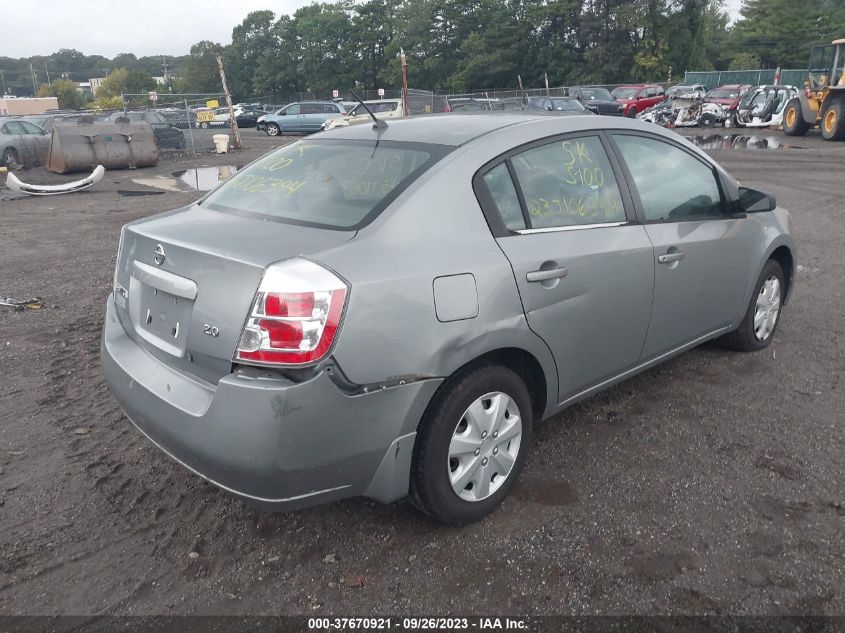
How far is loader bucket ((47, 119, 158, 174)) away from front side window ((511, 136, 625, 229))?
55.3 ft

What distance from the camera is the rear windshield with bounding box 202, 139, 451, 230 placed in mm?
2861

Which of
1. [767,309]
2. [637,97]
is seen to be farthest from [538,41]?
[767,309]

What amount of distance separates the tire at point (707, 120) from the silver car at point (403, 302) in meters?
25.5

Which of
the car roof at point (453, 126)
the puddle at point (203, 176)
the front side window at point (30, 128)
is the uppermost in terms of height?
the car roof at point (453, 126)

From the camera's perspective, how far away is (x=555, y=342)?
3.09 meters

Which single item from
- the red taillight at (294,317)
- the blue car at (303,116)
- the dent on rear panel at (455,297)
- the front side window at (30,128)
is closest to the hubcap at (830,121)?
the blue car at (303,116)

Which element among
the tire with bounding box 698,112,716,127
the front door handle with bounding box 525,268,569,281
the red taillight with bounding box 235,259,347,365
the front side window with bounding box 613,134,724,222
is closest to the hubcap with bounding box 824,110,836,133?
the tire with bounding box 698,112,716,127

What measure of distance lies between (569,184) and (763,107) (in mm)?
26366

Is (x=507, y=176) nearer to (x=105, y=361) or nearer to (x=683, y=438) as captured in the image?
(x=683, y=438)

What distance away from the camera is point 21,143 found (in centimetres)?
1856

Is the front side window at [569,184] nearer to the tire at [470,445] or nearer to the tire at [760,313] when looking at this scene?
the tire at [470,445]

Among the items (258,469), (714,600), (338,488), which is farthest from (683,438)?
(258,469)

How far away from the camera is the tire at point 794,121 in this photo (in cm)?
2255

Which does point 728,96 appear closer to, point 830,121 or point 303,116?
point 830,121
